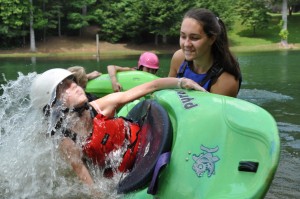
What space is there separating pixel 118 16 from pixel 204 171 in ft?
98.6

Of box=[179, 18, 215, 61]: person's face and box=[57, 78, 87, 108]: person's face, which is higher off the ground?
box=[179, 18, 215, 61]: person's face

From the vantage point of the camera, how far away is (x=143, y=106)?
3336 mm

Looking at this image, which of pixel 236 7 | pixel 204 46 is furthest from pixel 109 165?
pixel 236 7

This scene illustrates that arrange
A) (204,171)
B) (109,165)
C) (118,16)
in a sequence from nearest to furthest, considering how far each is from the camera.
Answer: (204,171)
(109,165)
(118,16)

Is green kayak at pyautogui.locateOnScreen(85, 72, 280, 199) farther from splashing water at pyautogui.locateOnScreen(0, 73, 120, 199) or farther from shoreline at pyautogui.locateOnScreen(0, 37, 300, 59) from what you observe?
shoreline at pyautogui.locateOnScreen(0, 37, 300, 59)

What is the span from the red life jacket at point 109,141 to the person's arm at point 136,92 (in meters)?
0.12

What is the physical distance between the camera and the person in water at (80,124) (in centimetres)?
272

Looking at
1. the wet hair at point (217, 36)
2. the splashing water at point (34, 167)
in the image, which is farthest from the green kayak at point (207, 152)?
the wet hair at point (217, 36)

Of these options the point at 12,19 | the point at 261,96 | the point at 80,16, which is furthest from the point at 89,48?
the point at 261,96

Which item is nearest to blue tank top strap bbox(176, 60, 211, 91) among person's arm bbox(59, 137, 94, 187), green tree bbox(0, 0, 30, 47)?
person's arm bbox(59, 137, 94, 187)

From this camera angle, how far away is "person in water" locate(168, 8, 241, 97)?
2938 mm

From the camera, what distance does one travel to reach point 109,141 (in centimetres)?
283

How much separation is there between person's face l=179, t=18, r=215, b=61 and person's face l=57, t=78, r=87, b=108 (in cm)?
78

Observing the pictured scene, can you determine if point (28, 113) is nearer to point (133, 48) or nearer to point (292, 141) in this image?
point (292, 141)
